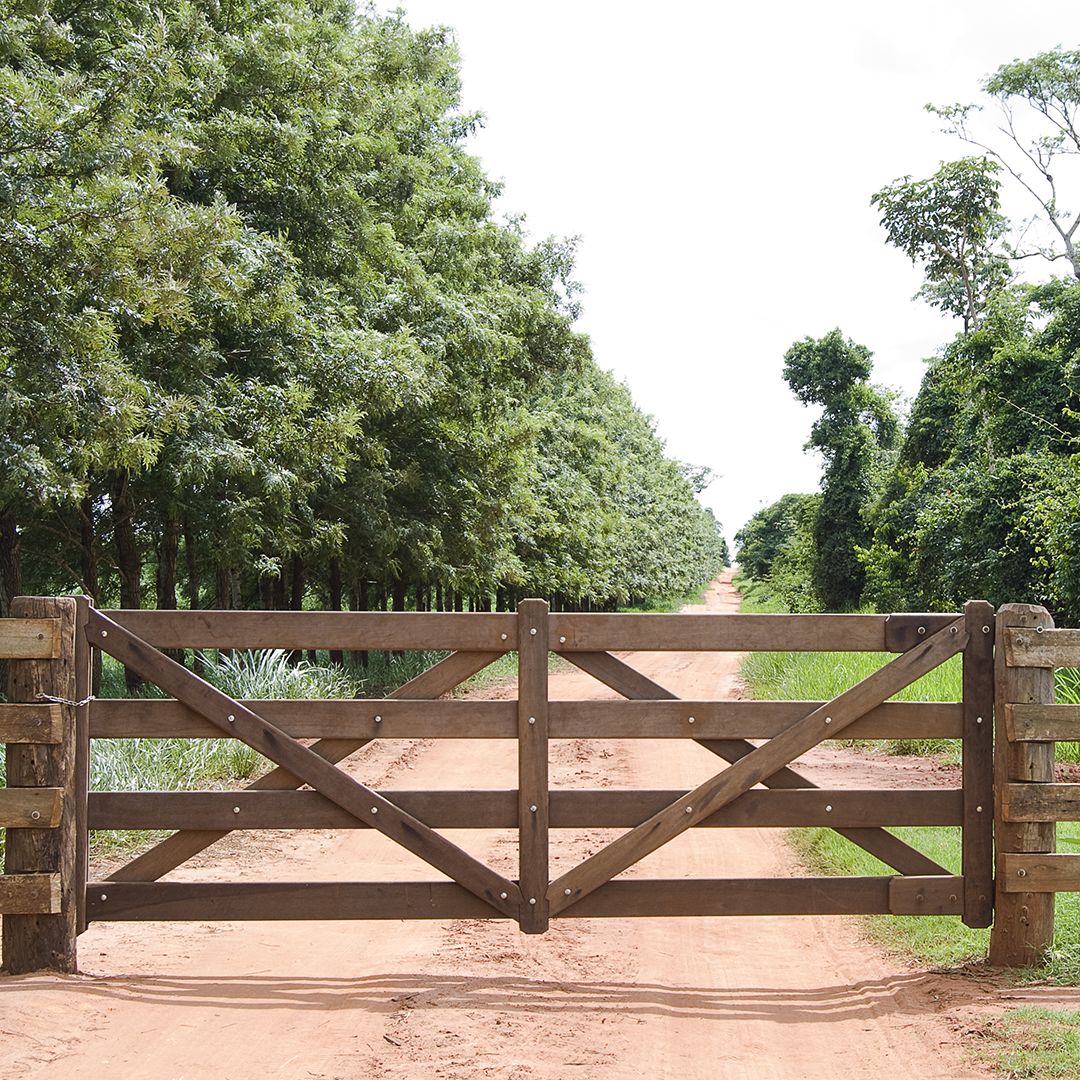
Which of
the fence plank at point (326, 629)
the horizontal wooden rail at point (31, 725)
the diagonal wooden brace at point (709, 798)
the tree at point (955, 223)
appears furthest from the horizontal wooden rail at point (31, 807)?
the tree at point (955, 223)

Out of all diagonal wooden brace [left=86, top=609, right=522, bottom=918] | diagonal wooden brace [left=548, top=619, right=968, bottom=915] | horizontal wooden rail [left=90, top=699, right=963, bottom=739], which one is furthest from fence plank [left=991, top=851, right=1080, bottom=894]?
diagonal wooden brace [left=86, top=609, right=522, bottom=918]

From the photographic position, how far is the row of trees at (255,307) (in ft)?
32.5

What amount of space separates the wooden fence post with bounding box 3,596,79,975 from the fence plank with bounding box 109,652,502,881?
0.29 m

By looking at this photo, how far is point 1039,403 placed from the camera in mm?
23875

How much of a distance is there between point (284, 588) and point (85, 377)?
20.6 m

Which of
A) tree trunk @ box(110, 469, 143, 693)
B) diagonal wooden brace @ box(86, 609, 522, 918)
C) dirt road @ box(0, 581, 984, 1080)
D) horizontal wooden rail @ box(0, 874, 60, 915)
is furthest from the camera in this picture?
tree trunk @ box(110, 469, 143, 693)

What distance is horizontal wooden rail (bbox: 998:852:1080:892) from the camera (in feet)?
18.9

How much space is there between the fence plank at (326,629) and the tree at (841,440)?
39080 mm

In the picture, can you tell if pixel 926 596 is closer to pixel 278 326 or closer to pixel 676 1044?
pixel 278 326

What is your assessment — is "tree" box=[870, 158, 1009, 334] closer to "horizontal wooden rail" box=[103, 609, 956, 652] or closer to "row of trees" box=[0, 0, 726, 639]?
"row of trees" box=[0, 0, 726, 639]

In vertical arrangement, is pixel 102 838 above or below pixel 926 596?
below

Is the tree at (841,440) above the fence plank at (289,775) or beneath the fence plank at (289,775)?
above

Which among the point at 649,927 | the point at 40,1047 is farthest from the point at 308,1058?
the point at 649,927

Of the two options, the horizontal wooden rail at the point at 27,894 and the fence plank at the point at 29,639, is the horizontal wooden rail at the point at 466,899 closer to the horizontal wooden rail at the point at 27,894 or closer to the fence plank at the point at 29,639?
the horizontal wooden rail at the point at 27,894
